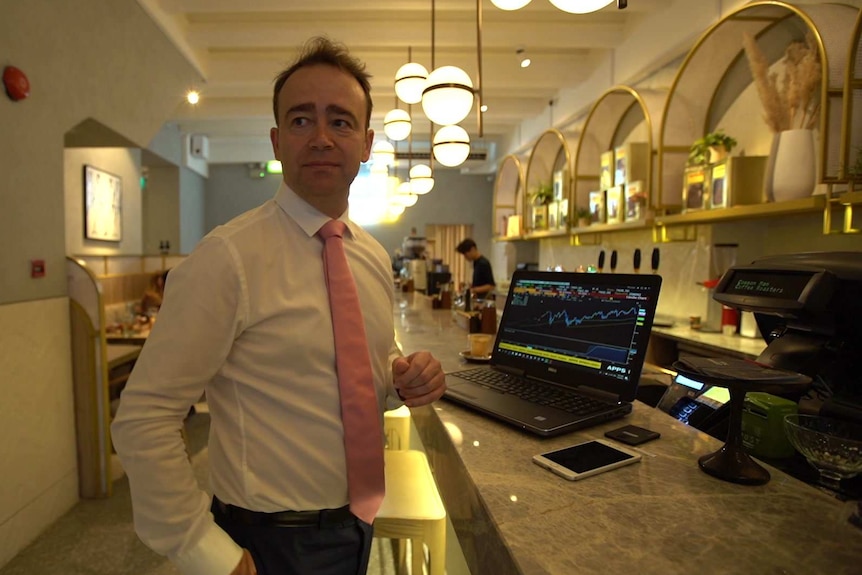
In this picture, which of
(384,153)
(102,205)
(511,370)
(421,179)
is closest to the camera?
(511,370)

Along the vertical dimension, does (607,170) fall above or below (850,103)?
above

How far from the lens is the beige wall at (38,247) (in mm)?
2482

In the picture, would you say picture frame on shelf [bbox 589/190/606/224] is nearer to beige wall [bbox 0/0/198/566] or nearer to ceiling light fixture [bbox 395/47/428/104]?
ceiling light fixture [bbox 395/47/428/104]

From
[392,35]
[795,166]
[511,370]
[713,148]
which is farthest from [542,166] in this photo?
[511,370]

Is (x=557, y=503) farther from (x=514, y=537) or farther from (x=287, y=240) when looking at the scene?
(x=287, y=240)

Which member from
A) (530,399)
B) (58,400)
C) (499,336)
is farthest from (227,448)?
(58,400)

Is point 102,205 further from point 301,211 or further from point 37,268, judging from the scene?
point 301,211

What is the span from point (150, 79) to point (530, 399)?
4311mm

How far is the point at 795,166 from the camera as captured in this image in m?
2.73

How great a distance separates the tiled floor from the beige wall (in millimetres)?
82

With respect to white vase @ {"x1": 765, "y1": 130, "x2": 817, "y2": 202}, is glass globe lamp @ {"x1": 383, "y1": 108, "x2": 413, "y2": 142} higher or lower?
higher

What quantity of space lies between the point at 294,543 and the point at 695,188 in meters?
3.49

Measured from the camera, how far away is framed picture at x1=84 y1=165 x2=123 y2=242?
5.39 m

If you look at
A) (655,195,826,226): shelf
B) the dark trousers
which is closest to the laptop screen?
the dark trousers
